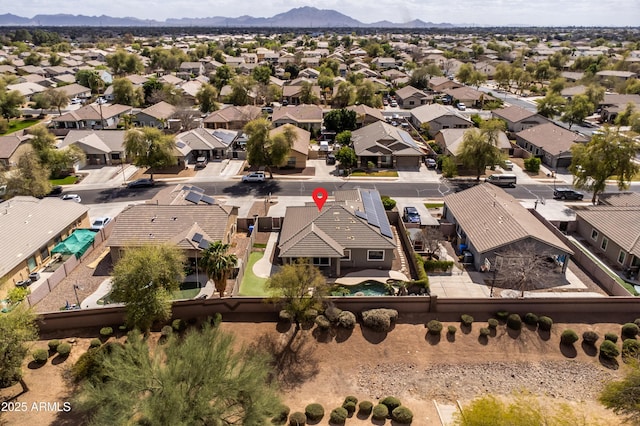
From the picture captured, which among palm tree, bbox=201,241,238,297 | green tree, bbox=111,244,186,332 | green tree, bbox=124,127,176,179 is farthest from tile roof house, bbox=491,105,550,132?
green tree, bbox=111,244,186,332

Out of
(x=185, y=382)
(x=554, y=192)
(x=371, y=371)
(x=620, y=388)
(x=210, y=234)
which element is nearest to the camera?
(x=185, y=382)

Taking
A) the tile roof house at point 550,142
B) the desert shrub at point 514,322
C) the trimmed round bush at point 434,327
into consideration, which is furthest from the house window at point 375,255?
the tile roof house at point 550,142

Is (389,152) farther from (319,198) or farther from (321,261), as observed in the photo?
(321,261)

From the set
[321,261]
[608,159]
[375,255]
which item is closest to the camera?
[321,261]

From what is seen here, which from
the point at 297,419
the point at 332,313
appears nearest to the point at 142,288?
the point at 297,419

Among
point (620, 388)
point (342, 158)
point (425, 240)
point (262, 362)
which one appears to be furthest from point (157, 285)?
point (342, 158)

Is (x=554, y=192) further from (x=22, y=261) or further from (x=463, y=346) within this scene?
(x=22, y=261)

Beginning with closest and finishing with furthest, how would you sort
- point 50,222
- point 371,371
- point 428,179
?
point 371,371 → point 50,222 → point 428,179

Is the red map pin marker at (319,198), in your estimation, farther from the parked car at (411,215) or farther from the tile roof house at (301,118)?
the tile roof house at (301,118)
